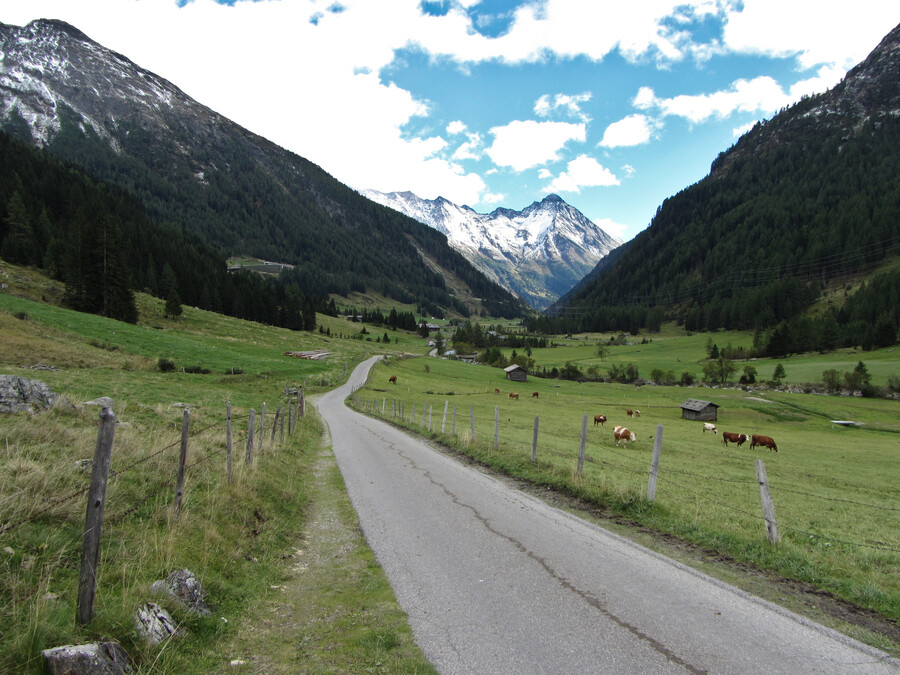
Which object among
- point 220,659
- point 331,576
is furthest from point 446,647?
point 331,576

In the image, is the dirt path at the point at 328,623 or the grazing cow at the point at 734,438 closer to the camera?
the dirt path at the point at 328,623

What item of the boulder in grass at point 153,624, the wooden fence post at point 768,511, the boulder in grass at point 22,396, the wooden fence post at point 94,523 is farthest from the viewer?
the boulder in grass at point 22,396

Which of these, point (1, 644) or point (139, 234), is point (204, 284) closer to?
point (139, 234)

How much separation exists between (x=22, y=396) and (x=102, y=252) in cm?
6870

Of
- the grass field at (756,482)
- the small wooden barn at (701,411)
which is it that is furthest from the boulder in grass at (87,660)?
the small wooden barn at (701,411)

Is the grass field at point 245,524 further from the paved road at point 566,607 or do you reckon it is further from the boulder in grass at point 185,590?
the paved road at point 566,607

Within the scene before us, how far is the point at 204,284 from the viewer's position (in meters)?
110

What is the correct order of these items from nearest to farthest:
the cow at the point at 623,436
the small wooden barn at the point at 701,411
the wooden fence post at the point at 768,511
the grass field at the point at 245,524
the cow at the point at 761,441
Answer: the grass field at the point at 245,524, the wooden fence post at the point at 768,511, the cow at the point at 623,436, the cow at the point at 761,441, the small wooden barn at the point at 701,411

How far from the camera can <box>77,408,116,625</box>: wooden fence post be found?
4438 millimetres

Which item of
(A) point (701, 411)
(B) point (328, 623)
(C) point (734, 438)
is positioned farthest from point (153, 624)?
(A) point (701, 411)

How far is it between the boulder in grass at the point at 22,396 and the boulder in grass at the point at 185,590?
1065 centimetres

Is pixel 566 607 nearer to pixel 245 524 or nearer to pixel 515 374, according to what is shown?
pixel 245 524

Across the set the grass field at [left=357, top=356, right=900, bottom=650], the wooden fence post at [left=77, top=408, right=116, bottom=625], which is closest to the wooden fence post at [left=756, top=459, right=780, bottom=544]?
the grass field at [left=357, top=356, right=900, bottom=650]

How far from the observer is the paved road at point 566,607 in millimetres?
4992
